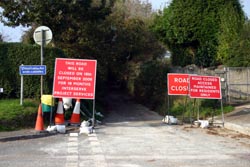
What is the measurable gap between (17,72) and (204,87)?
23.5 ft

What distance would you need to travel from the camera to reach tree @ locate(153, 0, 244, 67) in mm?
34969

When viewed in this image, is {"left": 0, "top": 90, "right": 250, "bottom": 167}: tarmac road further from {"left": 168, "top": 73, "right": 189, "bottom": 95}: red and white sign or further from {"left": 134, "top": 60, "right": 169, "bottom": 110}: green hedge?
{"left": 134, "top": 60, "right": 169, "bottom": 110}: green hedge

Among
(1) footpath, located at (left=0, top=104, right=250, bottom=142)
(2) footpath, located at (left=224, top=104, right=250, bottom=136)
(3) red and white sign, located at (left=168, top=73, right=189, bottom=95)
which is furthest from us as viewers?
(3) red and white sign, located at (left=168, top=73, right=189, bottom=95)

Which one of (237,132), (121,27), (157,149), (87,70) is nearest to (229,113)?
(237,132)

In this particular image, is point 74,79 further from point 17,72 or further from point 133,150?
point 133,150

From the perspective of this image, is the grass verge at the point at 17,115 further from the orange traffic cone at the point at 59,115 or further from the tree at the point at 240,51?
the tree at the point at 240,51

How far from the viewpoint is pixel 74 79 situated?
15.4 metres

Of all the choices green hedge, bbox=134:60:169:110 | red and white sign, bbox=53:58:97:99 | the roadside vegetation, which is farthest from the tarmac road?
green hedge, bbox=134:60:169:110

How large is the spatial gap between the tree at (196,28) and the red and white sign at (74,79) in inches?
790

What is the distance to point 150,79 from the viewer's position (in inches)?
1296

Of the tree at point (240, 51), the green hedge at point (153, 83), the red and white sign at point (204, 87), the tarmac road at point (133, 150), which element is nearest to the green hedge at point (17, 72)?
the tarmac road at point (133, 150)

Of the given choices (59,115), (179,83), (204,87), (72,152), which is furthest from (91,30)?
(72,152)

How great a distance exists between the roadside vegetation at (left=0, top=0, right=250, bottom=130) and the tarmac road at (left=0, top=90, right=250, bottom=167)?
5337mm

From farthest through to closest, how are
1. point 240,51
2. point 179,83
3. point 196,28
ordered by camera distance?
point 196,28
point 240,51
point 179,83
